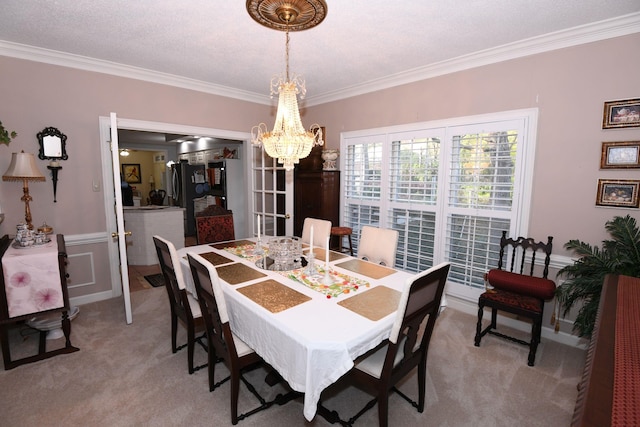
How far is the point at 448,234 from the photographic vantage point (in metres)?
3.35

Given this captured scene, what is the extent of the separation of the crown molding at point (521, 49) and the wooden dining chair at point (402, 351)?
7.47 feet

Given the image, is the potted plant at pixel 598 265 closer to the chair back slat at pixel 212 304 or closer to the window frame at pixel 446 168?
the window frame at pixel 446 168

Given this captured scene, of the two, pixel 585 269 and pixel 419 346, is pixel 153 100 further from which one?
pixel 585 269

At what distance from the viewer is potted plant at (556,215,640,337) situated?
2121 mm

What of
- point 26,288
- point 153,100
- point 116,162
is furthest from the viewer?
point 153,100

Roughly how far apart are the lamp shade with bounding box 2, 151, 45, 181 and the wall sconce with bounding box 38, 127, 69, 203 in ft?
0.87

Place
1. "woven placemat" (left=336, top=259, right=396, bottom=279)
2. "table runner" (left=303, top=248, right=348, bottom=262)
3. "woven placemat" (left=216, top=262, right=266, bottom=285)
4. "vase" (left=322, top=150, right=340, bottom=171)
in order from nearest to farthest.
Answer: "woven placemat" (left=216, top=262, right=266, bottom=285), "woven placemat" (left=336, top=259, right=396, bottom=279), "table runner" (left=303, top=248, right=348, bottom=262), "vase" (left=322, top=150, right=340, bottom=171)

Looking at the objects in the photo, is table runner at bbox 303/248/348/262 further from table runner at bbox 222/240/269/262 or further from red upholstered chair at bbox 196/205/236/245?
red upholstered chair at bbox 196/205/236/245

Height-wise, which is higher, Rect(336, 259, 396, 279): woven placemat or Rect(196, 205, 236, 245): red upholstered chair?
Rect(196, 205, 236, 245): red upholstered chair

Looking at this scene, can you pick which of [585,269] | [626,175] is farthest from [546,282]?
[626,175]

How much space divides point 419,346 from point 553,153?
2082 mm

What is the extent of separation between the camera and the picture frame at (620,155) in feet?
7.59

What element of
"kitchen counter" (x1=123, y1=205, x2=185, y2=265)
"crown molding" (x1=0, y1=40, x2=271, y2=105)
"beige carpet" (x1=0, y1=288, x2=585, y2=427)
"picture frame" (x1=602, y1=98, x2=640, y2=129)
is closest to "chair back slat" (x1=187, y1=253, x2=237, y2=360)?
"beige carpet" (x1=0, y1=288, x2=585, y2=427)

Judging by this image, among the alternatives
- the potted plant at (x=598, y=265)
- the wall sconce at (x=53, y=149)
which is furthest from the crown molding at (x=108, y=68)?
the potted plant at (x=598, y=265)
